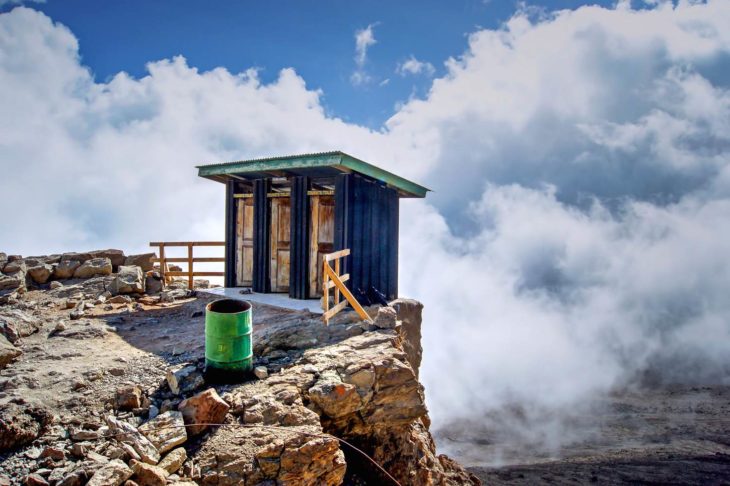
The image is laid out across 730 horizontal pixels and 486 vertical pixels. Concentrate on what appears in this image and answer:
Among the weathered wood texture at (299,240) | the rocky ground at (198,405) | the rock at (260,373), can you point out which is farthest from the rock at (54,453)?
the weathered wood texture at (299,240)

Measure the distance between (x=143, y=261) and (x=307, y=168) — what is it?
326 inches

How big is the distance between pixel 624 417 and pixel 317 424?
26030mm

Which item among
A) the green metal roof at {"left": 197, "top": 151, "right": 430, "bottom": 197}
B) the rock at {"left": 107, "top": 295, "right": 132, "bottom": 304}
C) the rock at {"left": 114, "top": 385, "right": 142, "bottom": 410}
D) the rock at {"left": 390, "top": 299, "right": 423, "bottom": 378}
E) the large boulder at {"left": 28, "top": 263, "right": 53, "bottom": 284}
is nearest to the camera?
the rock at {"left": 114, "top": 385, "right": 142, "bottom": 410}

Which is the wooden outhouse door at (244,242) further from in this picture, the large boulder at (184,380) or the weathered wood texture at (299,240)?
the large boulder at (184,380)

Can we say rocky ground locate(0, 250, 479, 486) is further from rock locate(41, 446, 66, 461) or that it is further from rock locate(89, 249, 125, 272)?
rock locate(89, 249, 125, 272)

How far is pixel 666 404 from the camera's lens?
2612 cm

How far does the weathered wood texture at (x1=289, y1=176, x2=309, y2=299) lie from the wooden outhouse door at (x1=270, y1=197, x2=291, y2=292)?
76 cm

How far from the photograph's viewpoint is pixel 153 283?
13828 mm

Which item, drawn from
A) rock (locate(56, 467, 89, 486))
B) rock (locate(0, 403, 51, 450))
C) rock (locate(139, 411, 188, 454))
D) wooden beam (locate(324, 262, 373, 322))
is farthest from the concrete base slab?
rock (locate(56, 467, 89, 486))

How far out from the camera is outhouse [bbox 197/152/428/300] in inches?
421

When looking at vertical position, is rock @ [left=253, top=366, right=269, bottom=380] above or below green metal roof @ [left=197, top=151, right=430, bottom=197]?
below

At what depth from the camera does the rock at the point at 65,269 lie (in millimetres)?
14617

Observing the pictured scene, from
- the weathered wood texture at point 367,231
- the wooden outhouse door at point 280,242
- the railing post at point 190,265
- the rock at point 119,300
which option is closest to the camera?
the weathered wood texture at point 367,231

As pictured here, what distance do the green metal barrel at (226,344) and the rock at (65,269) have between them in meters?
11.8
